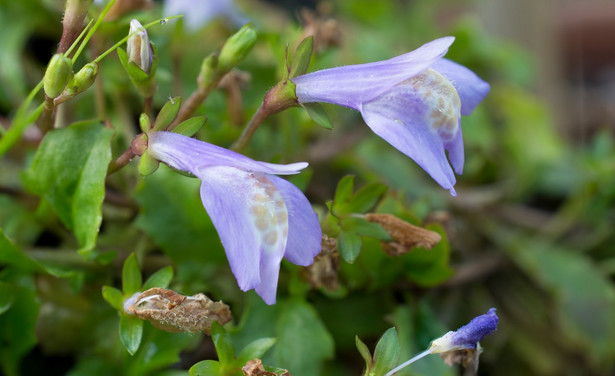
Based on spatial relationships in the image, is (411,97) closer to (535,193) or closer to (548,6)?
(535,193)

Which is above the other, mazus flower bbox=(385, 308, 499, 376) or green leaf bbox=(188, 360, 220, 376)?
mazus flower bbox=(385, 308, 499, 376)

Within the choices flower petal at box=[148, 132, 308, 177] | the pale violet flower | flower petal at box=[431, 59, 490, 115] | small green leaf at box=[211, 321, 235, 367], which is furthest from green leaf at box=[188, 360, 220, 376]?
the pale violet flower

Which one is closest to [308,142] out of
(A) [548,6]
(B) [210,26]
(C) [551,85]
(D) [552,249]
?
(B) [210,26]

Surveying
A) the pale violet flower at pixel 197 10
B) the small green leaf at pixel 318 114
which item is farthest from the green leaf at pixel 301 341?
the pale violet flower at pixel 197 10

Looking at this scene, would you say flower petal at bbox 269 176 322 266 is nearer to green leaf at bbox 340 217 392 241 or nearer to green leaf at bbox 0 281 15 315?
green leaf at bbox 340 217 392 241

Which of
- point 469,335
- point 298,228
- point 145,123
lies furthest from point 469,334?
point 145,123
